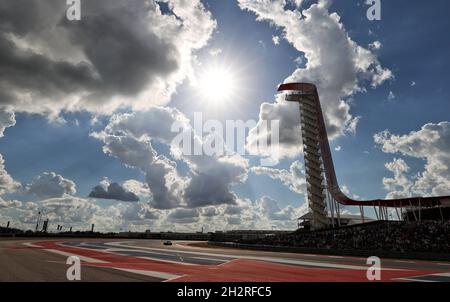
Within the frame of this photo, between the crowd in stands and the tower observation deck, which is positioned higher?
the tower observation deck

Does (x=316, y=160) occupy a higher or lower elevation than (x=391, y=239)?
higher

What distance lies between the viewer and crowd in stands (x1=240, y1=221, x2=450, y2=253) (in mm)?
27719

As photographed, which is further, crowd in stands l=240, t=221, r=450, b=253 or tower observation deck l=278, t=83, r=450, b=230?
tower observation deck l=278, t=83, r=450, b=230

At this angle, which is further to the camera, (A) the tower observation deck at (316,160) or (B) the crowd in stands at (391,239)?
(A) the tower observation deck at (316,160)

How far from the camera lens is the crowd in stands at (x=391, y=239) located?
27719mm

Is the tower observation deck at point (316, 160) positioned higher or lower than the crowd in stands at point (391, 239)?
higher

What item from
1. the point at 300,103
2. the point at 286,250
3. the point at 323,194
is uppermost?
the point at 300,103

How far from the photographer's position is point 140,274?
12328 mm

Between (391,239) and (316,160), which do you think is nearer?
(391,239)

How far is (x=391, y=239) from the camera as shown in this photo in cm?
3166
